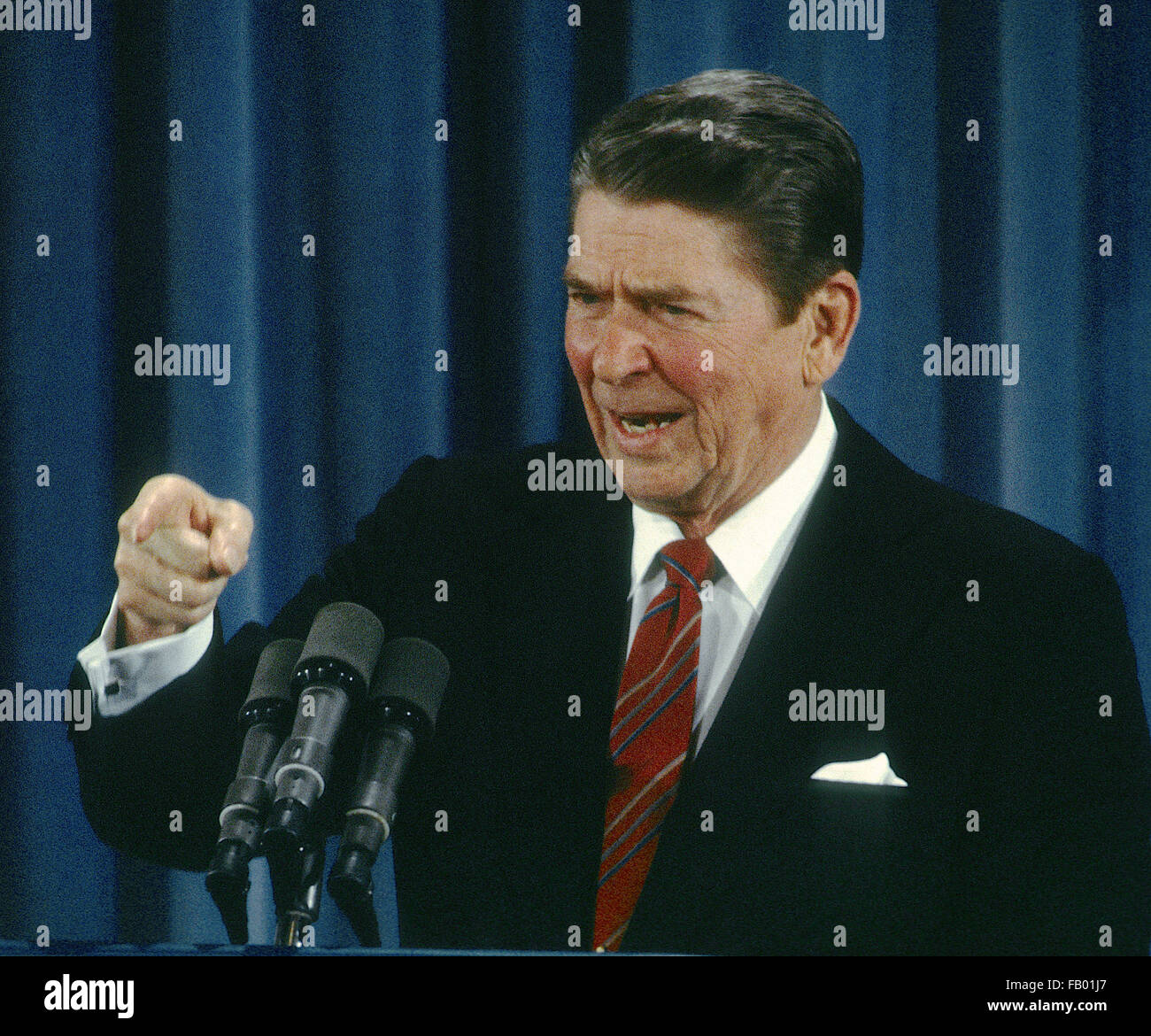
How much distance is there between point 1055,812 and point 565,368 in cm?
100

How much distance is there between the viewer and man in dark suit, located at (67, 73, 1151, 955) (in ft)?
5.69

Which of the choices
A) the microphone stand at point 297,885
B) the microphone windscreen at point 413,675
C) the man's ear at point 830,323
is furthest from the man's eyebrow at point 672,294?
the microphone stand at point 297,885

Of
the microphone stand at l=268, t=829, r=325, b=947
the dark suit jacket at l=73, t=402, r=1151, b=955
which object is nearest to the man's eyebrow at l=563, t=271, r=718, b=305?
the dark suit jacket at l=73, t=402, r=1151, b=955

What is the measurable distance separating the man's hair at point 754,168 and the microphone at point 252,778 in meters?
0.87

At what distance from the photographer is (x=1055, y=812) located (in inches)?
67.5

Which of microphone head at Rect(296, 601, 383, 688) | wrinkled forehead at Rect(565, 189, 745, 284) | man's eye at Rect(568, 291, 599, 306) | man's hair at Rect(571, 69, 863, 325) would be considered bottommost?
microphone head at Rect(296, 601, 383, 688)

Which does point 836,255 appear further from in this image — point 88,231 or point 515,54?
point 88,231

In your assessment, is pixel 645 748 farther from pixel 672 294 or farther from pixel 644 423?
pixel 672 294

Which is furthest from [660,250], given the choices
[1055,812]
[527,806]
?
[1055,812]

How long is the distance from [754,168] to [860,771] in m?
0.91

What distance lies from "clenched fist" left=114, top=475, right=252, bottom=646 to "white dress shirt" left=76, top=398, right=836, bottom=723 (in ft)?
0.08

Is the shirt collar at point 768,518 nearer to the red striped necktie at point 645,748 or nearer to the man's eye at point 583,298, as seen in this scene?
the red striped necktie at point 645,748

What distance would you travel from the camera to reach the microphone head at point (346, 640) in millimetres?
1645

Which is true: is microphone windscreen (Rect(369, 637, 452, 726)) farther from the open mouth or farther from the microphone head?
the open mouth
